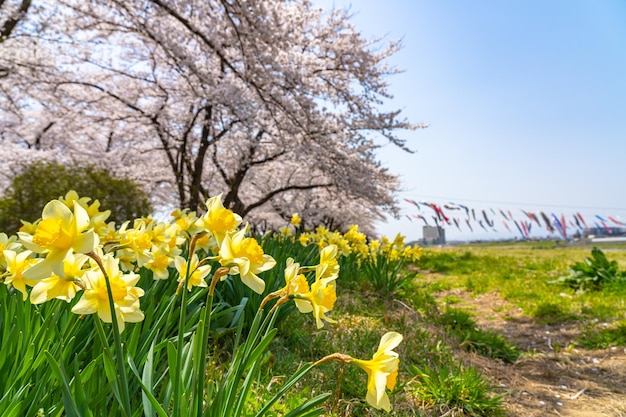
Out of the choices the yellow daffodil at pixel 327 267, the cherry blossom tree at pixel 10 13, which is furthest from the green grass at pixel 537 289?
the cherry blossom tree at pixel 10 13

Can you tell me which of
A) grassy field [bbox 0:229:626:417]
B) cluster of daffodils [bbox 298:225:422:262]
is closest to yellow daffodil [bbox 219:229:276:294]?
grassy field [bbox 0:229:626:417]

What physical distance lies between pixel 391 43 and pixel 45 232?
476 inches

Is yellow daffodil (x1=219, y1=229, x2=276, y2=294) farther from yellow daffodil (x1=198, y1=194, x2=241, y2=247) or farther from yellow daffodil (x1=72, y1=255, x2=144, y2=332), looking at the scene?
yellow daffodil (x1=72, y1=255, x2=144, y2=332)

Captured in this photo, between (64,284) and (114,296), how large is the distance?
0.41 ft

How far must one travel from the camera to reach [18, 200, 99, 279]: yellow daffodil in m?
0.81

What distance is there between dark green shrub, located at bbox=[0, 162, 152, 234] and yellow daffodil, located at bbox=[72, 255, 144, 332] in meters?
7.36

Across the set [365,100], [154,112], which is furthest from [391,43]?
[154,112]

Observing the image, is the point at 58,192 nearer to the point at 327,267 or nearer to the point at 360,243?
the point at 360,243

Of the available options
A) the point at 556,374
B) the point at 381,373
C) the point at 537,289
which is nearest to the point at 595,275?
the point at 537,289

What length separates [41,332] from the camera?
1107 mm

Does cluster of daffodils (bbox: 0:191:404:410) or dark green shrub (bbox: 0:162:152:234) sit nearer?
cluster of daffodils (bbox: 0:191:404:410)

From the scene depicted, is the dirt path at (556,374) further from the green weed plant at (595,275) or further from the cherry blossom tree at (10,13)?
the cherry blossom tree at (10,13)

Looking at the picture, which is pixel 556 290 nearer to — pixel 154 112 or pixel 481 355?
pixel 481 355

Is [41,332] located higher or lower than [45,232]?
lower
